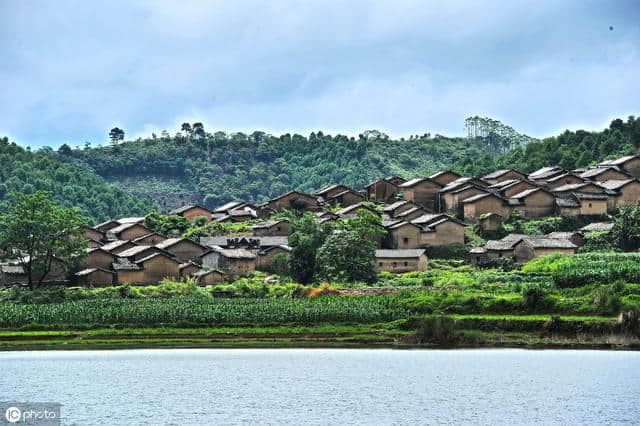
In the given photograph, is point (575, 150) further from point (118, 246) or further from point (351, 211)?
point (118, 246)

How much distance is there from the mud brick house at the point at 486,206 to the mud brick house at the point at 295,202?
47.6ft

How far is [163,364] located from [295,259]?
23645mm

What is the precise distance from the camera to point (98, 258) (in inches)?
2761

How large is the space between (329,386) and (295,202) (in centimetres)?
4913

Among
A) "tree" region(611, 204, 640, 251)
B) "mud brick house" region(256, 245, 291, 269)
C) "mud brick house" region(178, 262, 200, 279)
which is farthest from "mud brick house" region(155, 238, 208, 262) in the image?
"tree" region(611, 204, 640, 251)

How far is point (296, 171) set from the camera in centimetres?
15550

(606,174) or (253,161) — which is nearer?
(606,174)

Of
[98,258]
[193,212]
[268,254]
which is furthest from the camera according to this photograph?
[193,212]

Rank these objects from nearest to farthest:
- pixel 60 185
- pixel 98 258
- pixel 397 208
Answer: pixel 98 258 < pixel 397 208 < pixel 60 185

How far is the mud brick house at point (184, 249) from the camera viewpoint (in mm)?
73250

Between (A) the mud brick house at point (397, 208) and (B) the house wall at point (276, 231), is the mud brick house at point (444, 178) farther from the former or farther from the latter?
(B) the house wall at point (276, 231)

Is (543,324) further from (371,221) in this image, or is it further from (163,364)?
(371,221)

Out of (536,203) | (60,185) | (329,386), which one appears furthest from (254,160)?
(329,386)

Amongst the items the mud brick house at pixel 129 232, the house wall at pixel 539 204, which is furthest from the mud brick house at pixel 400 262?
the mud brick house at pixel 129 232
